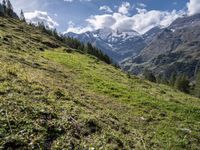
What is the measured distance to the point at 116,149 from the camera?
17219 mm

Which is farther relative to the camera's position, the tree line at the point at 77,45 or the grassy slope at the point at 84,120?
the tree line at the point at 77,45

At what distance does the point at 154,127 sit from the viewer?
955 inches

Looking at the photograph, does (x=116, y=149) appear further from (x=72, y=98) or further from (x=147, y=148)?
(x=72, y=98)

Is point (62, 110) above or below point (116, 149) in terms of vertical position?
above

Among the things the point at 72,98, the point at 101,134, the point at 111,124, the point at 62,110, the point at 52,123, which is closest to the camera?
the point at 52,123

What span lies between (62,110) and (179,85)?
409 ft

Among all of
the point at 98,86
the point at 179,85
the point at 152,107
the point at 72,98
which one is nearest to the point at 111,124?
the point at 72,98

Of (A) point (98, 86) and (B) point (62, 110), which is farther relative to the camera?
(A) point (98, 86)

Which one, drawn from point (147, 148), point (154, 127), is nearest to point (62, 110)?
point (147, 148)

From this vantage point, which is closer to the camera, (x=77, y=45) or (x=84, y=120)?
(x=84, y=120)

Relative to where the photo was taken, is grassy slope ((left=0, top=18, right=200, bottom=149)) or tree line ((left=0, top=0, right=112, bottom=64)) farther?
tree line ((left=0, top=0, right=112, bottom=64))

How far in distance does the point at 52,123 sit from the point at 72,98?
6957 millimetres

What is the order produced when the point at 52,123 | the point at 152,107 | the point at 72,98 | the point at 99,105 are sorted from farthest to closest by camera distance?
1. the point at 152,107
2. the point at 99,105
3. the point at 72,98
4. the point at 52,123

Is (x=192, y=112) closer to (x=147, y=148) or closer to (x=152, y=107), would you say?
(x=152, y=107)
